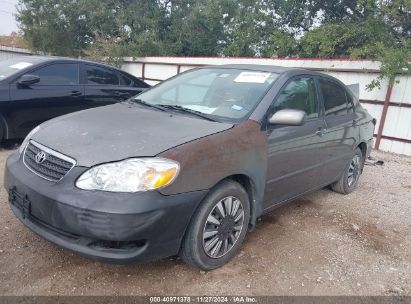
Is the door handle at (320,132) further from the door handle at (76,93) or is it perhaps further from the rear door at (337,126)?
the door handle at (76,93)

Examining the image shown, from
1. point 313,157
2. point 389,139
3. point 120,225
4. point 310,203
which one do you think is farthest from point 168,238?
point 389,139

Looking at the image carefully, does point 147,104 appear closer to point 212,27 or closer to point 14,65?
point 14,65

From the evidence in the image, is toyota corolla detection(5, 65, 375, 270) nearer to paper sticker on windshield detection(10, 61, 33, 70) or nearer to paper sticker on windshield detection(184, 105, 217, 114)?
paper sticker on windshield detection(184, 105, 217, 114)

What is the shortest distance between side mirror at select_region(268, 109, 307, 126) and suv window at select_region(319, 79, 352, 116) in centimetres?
112

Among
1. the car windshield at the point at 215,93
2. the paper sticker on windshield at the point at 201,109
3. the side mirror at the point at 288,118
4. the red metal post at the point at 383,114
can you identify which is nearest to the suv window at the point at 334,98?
the car windshield at the point at 215,93

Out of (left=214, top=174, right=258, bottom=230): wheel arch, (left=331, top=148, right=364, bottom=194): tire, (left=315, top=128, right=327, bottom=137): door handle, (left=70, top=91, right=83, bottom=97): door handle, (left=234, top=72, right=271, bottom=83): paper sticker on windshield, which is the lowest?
(left=331, top=148, right=364, bottom=194): tire

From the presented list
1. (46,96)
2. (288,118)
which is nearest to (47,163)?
(288,118)

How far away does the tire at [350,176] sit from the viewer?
4.93m

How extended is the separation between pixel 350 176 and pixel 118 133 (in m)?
3.58

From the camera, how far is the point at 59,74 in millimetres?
5965

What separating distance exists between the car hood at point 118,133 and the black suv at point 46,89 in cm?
273

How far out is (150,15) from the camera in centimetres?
2067

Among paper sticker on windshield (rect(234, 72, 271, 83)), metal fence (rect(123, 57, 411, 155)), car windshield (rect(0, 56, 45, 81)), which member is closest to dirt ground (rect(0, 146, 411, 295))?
paper sticker on windshield (rect(234, 72, 271, 83))

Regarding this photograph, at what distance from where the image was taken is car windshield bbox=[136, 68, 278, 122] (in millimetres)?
3251
